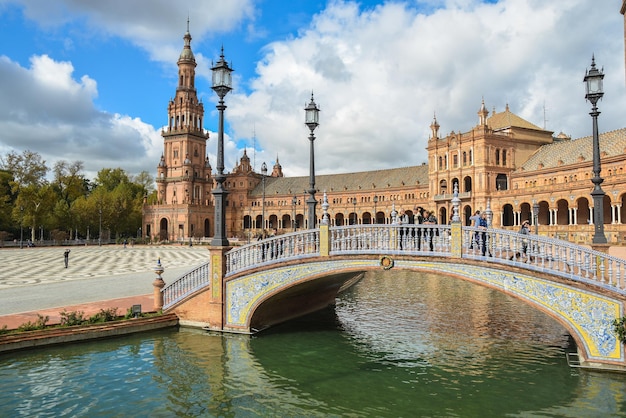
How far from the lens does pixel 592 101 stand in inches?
506

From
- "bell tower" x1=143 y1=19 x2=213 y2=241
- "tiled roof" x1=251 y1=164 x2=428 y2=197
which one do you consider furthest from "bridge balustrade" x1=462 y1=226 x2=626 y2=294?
"bell tower" x1=143 y1=19 x2=213 y2=241

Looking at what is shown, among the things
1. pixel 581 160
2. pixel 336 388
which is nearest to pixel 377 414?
pixel 336 388

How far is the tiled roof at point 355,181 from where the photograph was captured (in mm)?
83062

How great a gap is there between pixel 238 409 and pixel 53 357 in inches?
246

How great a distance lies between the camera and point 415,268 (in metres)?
13.0

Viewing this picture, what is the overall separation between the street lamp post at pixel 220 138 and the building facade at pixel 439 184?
29.3 ft

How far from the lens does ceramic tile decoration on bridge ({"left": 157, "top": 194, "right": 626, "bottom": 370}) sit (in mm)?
10922

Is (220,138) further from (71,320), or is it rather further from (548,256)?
(548,256)

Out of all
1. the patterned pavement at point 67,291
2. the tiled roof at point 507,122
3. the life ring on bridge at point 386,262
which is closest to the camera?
the life ring on bridge at point 386,262

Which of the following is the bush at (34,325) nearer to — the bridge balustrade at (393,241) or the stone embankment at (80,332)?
the stone embankment at (80,332)

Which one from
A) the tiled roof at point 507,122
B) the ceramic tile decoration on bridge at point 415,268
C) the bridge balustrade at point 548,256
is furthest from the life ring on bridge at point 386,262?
the tiled roof at point 507,122

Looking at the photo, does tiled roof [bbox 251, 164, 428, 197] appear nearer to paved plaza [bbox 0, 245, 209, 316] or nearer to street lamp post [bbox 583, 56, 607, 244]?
paved plaza [bbox 0, 245, 209, 316]

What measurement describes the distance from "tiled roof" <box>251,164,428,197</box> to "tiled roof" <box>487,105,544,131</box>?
1432 cm

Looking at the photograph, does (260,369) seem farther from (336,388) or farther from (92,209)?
(92,209)
